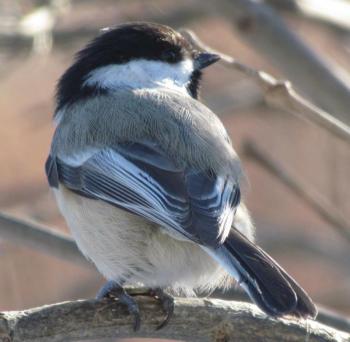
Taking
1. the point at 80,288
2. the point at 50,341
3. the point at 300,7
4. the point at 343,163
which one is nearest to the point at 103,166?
the point at 50,341

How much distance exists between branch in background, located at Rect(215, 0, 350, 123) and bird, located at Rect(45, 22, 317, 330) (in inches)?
7.8

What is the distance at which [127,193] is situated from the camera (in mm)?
2459

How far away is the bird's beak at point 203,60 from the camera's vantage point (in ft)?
10.1

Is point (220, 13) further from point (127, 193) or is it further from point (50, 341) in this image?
point (50, 341)

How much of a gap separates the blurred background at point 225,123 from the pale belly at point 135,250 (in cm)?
39

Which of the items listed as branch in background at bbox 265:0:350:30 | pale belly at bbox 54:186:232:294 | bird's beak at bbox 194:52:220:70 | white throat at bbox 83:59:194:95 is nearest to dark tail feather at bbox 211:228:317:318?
pale belly at bbox 54:186:232:294

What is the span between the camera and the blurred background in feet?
12.4

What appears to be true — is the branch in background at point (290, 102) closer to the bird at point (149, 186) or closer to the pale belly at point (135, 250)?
the bird at point (149, 186)

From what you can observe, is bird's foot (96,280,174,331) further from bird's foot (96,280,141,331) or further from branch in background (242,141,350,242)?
branch in background (242,141,350,242)

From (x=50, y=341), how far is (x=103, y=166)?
596mm

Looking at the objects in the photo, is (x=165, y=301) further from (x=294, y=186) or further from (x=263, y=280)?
(x=294, y=186)

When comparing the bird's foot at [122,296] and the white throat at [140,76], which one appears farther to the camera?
the white throat at [140,76]

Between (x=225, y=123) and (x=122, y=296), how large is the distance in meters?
3.76

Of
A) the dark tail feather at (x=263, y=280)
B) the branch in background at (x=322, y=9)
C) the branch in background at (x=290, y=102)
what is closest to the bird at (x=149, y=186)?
the dark tail feather at (x=263, y=280)
